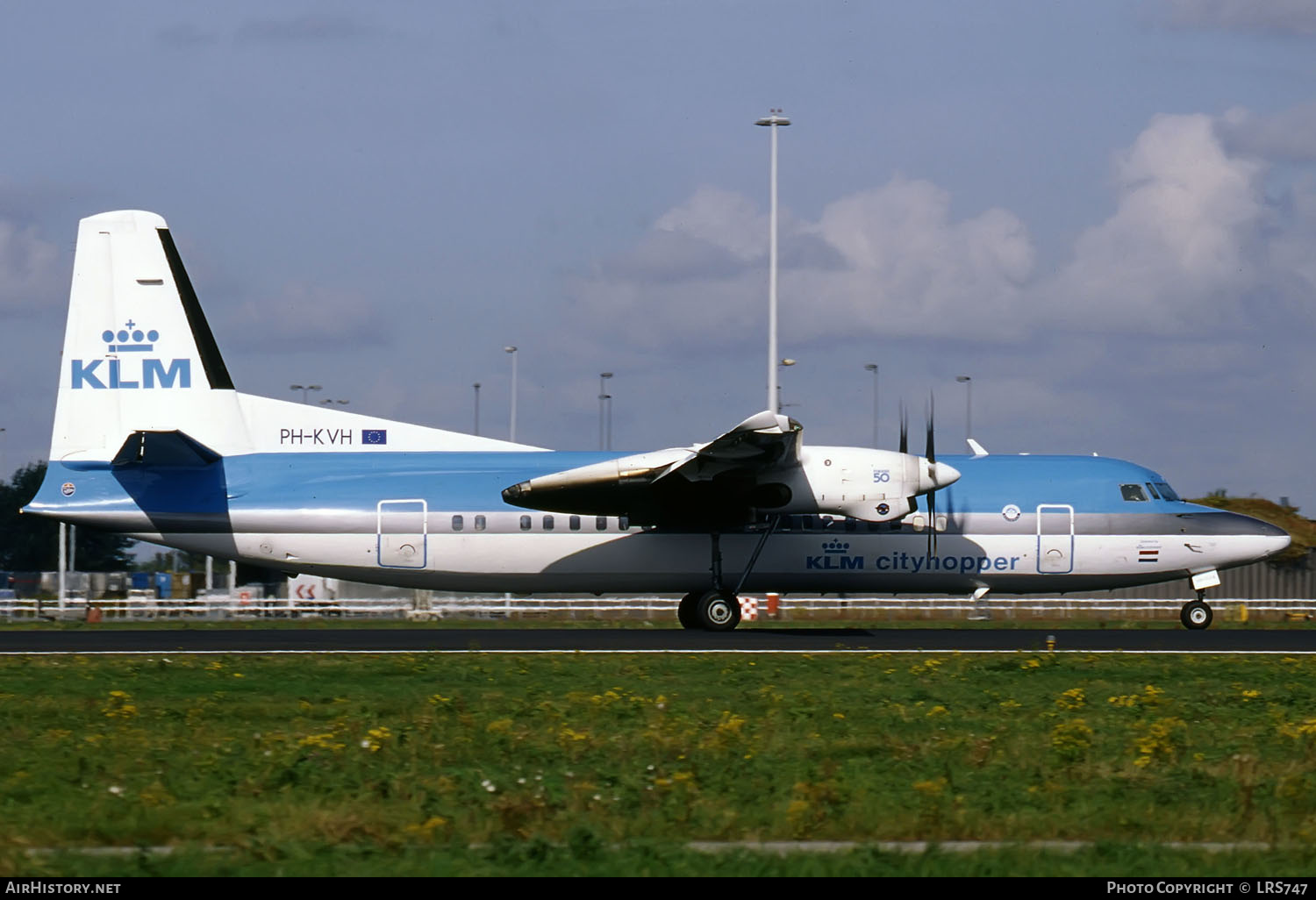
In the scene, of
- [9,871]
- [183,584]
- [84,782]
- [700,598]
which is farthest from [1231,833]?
[183,584]

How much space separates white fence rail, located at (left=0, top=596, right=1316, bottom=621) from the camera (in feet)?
145

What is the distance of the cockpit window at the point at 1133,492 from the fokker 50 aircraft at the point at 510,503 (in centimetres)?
5

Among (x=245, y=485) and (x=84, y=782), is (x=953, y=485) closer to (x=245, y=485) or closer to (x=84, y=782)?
(x=245, y=485)

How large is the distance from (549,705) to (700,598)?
13.4 metres

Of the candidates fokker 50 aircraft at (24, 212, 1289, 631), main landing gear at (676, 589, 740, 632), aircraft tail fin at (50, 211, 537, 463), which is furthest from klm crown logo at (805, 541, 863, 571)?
aircraft tail fin at (50, 211, 537, 463)

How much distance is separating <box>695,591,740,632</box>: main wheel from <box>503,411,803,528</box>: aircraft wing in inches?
60.9

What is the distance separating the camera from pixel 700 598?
97.1ft

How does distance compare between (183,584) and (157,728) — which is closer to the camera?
(157,728)

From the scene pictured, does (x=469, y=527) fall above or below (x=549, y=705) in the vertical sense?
above

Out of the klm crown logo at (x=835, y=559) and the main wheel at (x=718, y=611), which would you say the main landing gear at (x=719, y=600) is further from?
the klm crown logo at (x=835, y=559)

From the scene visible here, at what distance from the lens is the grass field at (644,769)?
852 cm

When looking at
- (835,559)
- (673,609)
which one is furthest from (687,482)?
(673,609)

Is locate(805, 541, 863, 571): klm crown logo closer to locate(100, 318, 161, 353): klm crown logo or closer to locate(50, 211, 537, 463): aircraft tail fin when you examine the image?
locate(50, 211, 537, 463): aircraft tail fin
